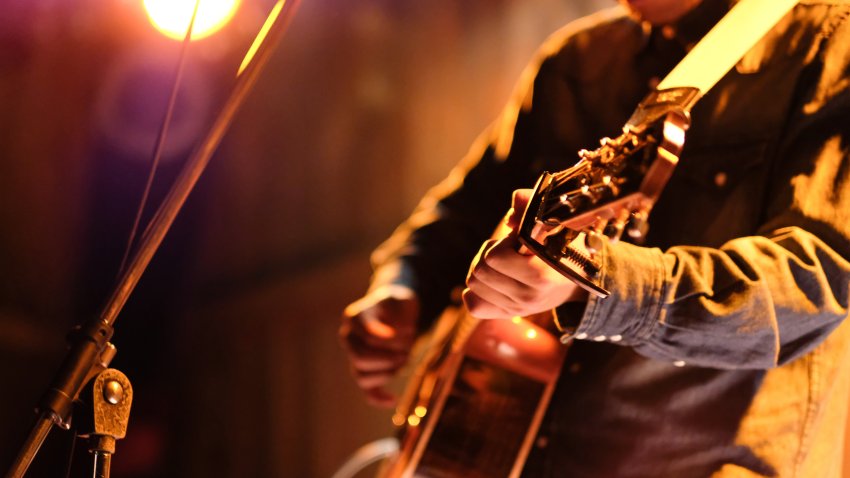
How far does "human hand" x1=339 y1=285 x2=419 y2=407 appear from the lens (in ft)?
5.34

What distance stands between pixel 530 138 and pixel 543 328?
45 cm

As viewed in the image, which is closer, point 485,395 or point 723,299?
point 723,299

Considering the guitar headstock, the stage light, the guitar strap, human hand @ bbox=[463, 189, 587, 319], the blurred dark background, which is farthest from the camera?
the blurred dark background

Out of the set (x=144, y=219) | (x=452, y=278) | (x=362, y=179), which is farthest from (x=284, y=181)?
(x=452, y=278)

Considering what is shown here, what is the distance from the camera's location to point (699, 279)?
40.4 inches

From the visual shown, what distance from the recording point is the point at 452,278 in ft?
5.83

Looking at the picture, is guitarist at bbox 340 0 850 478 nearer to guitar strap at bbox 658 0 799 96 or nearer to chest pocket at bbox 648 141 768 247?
chest pocket at bbox 648 141 768 247

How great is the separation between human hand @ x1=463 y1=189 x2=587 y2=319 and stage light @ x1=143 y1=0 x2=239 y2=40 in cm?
218

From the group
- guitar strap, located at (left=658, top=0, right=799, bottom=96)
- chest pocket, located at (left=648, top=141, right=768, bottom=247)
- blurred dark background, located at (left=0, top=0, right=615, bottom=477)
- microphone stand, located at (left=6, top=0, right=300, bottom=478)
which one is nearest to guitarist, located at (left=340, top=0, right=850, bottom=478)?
chest pocket, located at (left=648, top=141, right=768, bottom=247)

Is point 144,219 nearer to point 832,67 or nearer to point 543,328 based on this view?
point 543,328

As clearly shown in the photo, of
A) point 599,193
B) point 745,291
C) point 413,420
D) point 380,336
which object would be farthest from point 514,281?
point 380,336

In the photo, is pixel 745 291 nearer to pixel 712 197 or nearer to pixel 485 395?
pixel 712 197

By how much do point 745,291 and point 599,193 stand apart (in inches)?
12.1

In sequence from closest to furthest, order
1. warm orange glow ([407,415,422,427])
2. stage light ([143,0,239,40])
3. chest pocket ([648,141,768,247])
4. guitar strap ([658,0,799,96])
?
guitar strap ([658,0,799,96]) < chest pocket ([648,141,768,247]) < warm orange glow ([407,415,422,427]) < stage light ([143,0,239,40])
